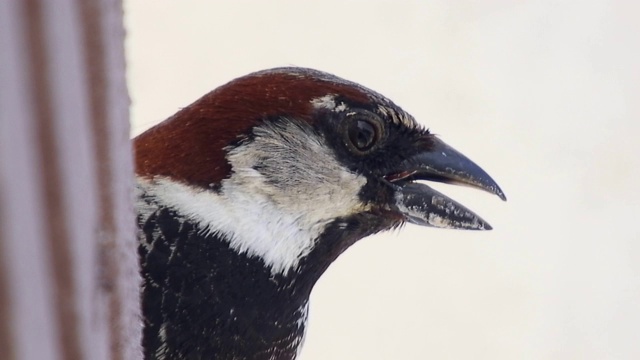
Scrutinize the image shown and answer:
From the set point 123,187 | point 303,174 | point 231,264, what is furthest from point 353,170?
point 123,187

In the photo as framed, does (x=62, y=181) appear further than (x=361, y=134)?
No

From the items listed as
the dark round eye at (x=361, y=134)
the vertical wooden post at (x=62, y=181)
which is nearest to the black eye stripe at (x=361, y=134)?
the dark round eye at (x=361, y=134)

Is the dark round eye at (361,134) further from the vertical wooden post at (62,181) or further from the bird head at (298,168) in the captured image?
the vertical wooden post at (62,181)

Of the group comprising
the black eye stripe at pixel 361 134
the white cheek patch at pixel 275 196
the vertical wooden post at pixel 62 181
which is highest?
the vertical wooden post at pixel 62 181

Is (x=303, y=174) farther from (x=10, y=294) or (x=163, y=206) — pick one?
(x=10, y=294)

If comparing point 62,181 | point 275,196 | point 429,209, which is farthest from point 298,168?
point 62,181

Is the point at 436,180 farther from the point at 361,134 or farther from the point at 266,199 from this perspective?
the point at 266,199
